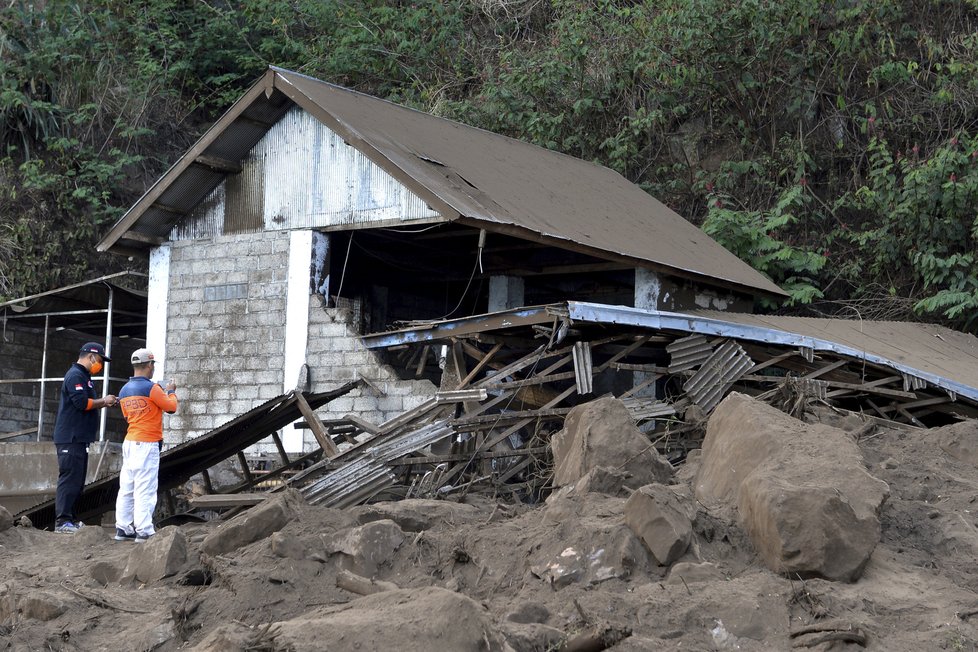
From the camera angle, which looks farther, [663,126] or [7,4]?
[7,4]

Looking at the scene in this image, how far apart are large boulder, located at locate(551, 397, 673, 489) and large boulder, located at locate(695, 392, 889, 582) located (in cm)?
40

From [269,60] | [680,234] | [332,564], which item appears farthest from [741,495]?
[269,60]

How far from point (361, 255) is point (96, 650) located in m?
10.1

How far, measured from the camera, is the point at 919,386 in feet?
43.5

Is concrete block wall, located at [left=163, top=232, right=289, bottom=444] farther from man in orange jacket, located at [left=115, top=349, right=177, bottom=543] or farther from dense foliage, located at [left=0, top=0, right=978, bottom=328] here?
dense foliage, located at [left=0, top=0, right=978, bottom=328]

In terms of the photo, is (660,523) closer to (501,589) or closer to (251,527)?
(501,589)

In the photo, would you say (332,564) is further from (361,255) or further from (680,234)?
(680,234)

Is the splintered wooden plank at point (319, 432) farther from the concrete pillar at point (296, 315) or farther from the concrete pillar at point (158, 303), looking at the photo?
the concrete pillar at point (158, 303)

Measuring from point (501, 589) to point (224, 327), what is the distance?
873cm

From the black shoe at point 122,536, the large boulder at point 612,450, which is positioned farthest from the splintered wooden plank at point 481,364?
the black shoe at point 122,536

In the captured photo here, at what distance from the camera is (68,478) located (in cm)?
1151

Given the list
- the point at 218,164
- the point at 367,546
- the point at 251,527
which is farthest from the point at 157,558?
the point at 218,164

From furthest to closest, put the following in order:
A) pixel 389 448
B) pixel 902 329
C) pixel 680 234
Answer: pixel 680 234, pixel 902 329, pixel 389 448

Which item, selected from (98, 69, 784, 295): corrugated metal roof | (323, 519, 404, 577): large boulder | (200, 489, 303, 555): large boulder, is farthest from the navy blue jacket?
(323, 519, 404, 577): large boulder
